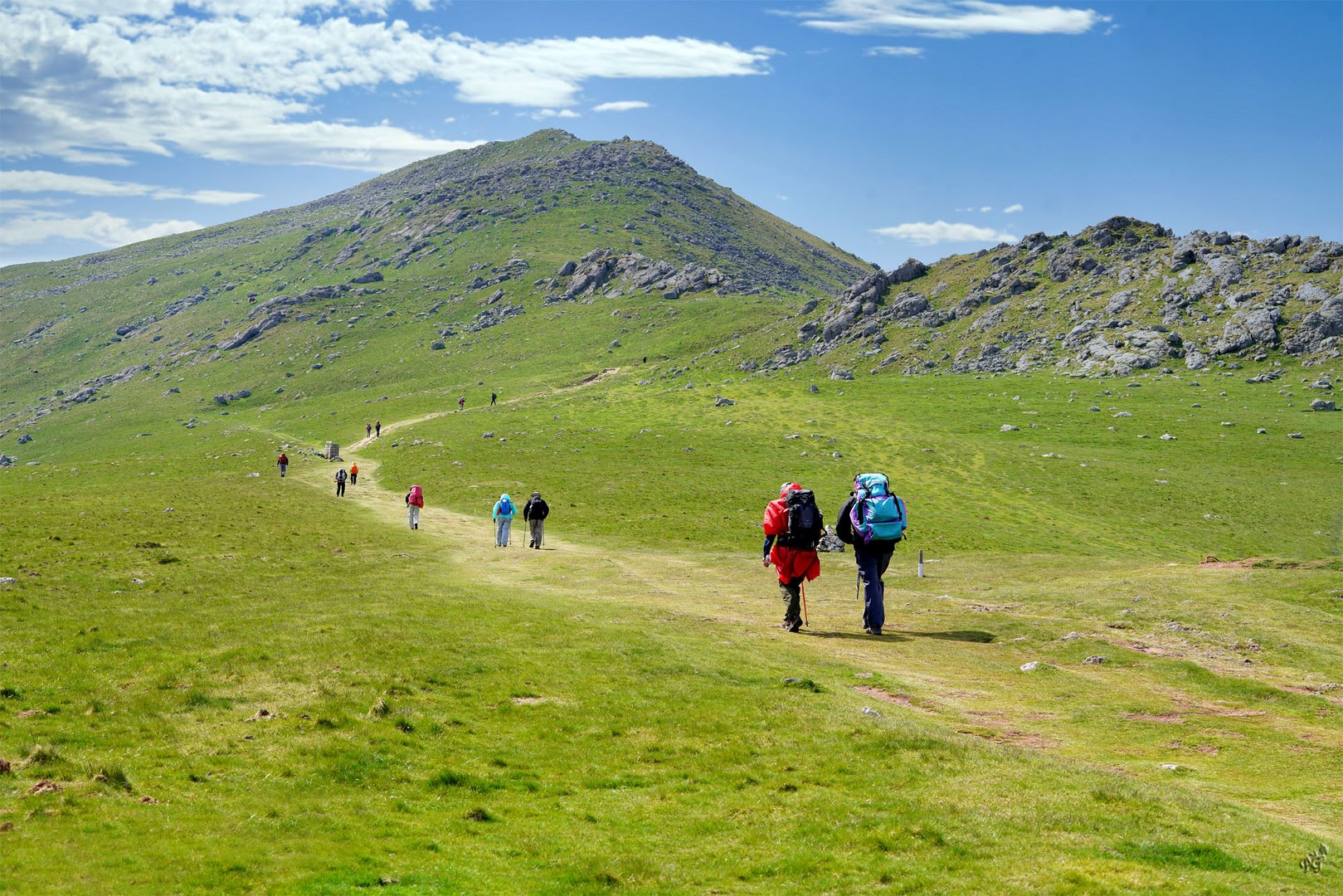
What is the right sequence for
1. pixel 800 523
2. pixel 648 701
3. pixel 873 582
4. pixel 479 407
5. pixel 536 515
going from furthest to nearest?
pixel 479 407, pixel 536 515, pixel 873 582, pixel 800 523, pixel 648 701

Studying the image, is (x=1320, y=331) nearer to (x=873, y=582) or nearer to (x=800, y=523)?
(x=873, y=582)

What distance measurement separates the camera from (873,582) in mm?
26828

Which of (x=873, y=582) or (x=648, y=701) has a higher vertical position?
(x=873, y=582)

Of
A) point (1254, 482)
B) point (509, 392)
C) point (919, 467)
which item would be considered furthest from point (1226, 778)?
point (509, 392)

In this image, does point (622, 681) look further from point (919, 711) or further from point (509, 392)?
point (509, 392)

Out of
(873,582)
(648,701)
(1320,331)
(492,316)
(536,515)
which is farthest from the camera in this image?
(492,316)

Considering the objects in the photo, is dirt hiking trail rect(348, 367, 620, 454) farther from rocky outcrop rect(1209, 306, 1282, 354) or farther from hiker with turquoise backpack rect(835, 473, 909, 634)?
rocky outcrop rect(1209, 306, 1282, 354)

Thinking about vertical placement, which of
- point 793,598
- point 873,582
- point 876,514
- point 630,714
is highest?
point 876,514

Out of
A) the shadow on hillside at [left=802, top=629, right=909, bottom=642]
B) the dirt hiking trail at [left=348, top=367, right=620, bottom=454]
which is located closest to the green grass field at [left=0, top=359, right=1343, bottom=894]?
the shadow on hillside at [left=802, top=629, right=909, bottom=642]

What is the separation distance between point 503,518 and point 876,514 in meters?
24.6

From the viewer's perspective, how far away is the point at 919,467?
250ft

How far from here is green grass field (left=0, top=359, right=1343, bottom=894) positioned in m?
11.1

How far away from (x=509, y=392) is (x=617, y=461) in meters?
58.4

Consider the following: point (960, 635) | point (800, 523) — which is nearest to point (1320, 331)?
point (960, 635)
